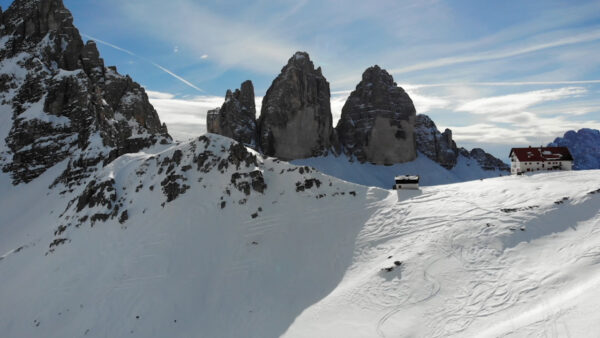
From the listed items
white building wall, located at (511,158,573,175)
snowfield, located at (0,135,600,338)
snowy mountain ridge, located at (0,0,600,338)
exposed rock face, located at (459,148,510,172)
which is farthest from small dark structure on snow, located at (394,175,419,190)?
exposed rock face, located at (459,148,510,172)

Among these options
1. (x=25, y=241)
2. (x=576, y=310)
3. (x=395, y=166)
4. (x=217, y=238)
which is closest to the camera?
(x=576, y=310)

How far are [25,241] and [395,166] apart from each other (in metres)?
107

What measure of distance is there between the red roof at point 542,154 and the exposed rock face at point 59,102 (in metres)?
61.4

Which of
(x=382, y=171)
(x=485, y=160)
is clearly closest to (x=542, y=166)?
(x=382, y=171)

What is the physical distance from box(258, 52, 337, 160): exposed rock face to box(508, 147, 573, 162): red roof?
69.9 metres

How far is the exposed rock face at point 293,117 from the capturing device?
116312mm

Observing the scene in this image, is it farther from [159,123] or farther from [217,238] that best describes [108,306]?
[159,123]

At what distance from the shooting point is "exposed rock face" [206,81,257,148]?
11431 cm

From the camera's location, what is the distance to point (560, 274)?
23.2 meters

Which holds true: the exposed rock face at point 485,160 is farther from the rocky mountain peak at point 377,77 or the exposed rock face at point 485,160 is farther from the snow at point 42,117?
the snow at point 42,117

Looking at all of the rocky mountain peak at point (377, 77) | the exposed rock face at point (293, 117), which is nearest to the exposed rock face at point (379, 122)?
the rocky mountain peak at point (377, 77)

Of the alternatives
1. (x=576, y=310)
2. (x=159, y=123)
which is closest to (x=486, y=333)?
(x=576, y=310)

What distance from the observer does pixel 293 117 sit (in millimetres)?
117562

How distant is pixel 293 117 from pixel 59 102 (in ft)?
220
